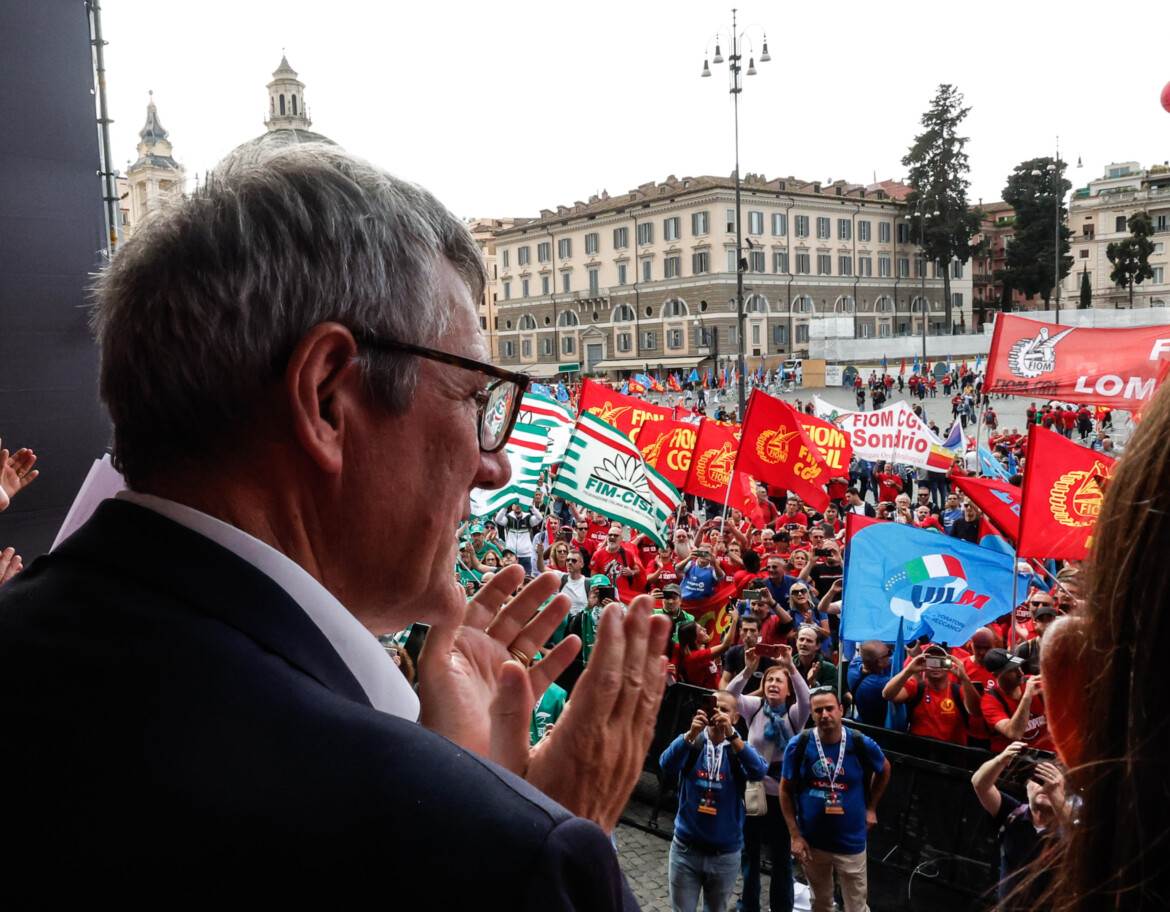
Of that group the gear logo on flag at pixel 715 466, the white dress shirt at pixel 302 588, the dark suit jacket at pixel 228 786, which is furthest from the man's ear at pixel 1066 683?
the gear logo on flag at pixel 715 466

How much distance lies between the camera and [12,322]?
5.52 metres

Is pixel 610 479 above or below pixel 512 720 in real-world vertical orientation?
below

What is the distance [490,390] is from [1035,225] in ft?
250

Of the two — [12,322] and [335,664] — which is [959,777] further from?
[12,322]

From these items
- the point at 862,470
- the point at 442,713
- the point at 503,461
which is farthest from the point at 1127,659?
the point at 862,470

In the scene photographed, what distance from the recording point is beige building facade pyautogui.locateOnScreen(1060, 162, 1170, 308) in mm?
76875

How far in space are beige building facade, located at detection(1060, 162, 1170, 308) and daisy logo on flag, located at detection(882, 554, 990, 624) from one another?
79.5 meters

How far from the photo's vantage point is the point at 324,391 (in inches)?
45.1

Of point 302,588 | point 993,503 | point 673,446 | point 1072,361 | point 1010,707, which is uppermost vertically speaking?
point 1072,361

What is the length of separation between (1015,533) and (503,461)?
24.9 ft

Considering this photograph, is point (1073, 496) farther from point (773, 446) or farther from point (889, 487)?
point (889, 487)

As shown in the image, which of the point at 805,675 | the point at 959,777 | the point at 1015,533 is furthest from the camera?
the point at 1015,533

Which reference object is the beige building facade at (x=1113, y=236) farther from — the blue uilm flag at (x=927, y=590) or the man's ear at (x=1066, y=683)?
the man's ear at (x=1066, y=683)

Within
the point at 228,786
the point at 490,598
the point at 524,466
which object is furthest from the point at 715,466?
the point at 228,786
